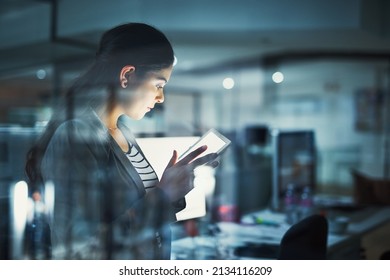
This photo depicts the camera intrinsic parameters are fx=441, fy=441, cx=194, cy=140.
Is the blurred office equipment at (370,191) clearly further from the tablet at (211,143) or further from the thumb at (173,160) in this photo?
the thumb at (173,160)

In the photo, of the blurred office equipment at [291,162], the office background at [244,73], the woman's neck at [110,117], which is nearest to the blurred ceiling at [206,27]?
the office background at [244,73]

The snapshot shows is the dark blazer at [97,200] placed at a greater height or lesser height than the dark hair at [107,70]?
lesser

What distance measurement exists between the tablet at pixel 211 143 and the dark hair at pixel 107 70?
33cm

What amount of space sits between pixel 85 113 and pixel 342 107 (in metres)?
6.87

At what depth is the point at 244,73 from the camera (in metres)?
7.61

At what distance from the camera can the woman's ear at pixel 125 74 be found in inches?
66.0

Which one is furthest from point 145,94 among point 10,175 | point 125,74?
point 10,175

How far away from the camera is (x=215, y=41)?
16.9ft

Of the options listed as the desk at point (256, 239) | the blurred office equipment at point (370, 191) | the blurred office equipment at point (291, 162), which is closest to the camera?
the desk at point (256, 239)

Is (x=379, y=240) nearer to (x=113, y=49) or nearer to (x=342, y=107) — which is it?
(x=113, y=49)

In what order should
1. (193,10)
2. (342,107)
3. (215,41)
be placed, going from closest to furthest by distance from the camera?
1. (193,10)
2. (215,41)
3. (342,107)

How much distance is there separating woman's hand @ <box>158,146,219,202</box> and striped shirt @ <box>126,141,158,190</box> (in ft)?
0.14
